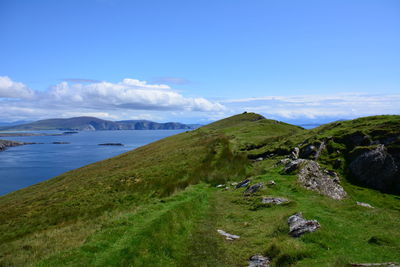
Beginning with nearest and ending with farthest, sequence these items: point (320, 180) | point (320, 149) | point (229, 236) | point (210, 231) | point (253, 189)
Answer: point (229, 236), point (210, 231), point (253, 189), point (320, 180), point (320, 149)

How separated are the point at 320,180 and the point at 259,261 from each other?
1552cm

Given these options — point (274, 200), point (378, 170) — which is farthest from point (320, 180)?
point (274, 200)

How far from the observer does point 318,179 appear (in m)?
24.4

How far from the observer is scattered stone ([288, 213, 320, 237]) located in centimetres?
1298

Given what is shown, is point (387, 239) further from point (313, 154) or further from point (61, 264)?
point (313, 154)

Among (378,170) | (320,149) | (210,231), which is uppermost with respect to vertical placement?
(320,149)

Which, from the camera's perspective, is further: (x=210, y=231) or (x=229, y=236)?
(x=210, y=231)

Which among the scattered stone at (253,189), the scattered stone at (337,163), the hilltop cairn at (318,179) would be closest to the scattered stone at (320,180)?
the hilltop cairn at (318,179)

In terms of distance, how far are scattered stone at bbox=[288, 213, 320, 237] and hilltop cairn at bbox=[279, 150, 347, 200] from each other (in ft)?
31.1

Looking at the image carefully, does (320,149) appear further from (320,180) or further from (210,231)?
(210,231)

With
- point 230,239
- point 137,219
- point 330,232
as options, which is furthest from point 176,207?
point 330,232

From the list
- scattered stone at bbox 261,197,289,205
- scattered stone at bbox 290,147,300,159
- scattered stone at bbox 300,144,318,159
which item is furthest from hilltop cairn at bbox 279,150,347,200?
scattered stone at bbox 290,147,300,159

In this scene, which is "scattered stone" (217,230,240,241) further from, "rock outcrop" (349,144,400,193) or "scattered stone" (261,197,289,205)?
"rock outcrop" (349,144,400,193)

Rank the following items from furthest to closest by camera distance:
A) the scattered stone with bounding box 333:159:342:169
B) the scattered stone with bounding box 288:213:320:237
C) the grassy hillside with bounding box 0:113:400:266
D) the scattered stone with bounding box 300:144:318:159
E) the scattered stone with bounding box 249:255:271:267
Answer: the scattered stone with bounding box 300:144:318:159 → the scattered stone with bounding box 333:159:342:169 → the scattered stone with bounding box 288:213:320:237 → the grassy hillside with bounding box 0:113:400:266 → the scattered stone with bounding box 249:255:271:267
